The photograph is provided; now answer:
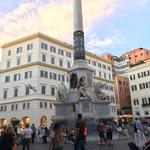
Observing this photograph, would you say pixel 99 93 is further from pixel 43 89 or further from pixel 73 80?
pixel 43 89

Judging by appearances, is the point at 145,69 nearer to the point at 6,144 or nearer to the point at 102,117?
the point at 102,117

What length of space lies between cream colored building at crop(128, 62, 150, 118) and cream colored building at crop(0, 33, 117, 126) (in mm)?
19566

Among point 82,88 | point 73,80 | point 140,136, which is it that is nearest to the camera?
point 140,136

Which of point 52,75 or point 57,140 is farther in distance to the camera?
point 52,75

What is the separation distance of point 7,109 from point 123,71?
203 ft

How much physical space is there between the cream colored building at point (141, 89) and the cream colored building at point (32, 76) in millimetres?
19566

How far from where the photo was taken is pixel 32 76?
183 feet

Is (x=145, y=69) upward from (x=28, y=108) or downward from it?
upward

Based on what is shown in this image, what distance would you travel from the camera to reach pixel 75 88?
26.6 m

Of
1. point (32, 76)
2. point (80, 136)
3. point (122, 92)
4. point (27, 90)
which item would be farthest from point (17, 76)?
point (80, 136)

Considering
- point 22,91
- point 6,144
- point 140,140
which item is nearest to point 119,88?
point 22,91

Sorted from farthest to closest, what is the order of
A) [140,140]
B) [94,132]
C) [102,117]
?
[102,117] → [94,132] → [140,140]

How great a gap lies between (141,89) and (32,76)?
30.5 m

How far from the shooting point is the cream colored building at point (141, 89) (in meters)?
65.0
